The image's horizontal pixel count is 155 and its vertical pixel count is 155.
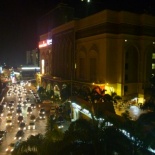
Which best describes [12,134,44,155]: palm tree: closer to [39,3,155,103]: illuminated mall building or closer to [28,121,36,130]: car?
[28,121,36,130]: car

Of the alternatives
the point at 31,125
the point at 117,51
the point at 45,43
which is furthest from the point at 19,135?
the point at 45,43

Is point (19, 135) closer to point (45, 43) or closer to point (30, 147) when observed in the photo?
point (30, 147)

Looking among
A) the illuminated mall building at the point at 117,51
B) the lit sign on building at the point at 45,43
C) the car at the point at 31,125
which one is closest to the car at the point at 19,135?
the car at the point at 31,125

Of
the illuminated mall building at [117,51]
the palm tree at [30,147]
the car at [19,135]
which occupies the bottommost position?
the car at [19,135]

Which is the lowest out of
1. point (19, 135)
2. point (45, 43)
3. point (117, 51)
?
point (19, 135)

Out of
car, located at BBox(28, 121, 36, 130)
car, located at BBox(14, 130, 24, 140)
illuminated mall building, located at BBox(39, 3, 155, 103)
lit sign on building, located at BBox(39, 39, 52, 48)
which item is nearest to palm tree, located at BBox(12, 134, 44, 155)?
car, located at BBox(14, 130, 24, 140)

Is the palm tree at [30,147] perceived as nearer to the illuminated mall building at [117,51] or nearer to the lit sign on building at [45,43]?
the illuminated mall building at [117,51]

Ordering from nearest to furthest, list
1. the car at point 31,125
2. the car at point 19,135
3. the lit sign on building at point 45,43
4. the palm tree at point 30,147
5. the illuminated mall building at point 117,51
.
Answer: the palm tree at point 30,147
the car at point 19,135
the car at point 31,125
the illuminated mall building at point 117,51
the lit sign on building at point 45,43

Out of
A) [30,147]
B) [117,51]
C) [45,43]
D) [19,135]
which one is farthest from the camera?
[45,43]

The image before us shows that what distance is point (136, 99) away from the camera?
4978 cm

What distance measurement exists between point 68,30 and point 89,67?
13.3 metres

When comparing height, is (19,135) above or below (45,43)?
below

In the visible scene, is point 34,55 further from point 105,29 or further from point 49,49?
point 105,29

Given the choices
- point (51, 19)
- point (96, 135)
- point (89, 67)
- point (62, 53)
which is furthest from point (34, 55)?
point (96, 135)
